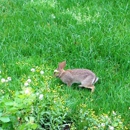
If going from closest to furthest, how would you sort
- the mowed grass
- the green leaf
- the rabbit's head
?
the green leaf
the mowed grass
the rabbit's head

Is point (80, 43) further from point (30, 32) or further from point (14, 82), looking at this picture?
point (14, 82)

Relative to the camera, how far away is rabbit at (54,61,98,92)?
16.6ft

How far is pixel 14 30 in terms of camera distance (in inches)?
250

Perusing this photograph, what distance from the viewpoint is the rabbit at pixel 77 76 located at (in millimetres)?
5066

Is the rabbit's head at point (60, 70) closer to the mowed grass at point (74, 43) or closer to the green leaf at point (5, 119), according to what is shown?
the mowed grass at point (74, 43)

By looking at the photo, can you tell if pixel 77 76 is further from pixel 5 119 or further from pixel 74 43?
pixel 5 119

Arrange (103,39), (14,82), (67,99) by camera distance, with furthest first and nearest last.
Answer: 1. (103,39)
2. (14,82)
3. (67,99)

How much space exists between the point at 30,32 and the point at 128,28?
4.70 ft

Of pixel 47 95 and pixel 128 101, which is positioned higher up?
pixel 47 95

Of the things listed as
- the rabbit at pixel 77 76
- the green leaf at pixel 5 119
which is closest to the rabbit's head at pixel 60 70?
the rabbit at pixel 77 76

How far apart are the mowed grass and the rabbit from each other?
0.08m

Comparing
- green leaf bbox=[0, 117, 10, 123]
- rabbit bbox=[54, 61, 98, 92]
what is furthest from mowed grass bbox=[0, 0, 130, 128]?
green leaf bbox=[0, 117, 10, 123]

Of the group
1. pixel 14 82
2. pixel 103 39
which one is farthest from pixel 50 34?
pixel 14 82

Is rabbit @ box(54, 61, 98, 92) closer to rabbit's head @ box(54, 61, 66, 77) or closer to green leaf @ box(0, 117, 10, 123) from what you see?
rabbit's head @ box(54, 61, 66, 77)
